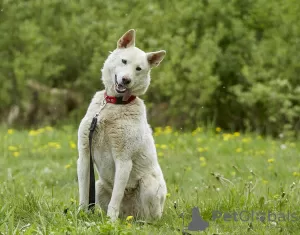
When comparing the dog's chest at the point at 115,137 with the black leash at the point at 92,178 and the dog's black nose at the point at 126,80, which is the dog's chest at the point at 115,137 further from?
the dog's black nose at the point at 126,80

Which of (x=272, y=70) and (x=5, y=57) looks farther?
(x=5, y=57)

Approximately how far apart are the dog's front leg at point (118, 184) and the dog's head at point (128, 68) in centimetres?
55

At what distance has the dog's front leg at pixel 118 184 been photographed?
4418 mm

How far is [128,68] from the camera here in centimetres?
447

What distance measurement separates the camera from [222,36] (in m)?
12.1

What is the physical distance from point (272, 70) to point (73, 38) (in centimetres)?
473

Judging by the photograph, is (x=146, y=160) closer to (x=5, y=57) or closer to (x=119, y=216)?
(x=119, y=216)

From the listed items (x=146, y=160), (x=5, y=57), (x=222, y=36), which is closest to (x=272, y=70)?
(x=222, y=36)

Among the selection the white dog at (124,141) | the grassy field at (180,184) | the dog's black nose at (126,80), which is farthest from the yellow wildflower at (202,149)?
the dog's black nose at (126,80)

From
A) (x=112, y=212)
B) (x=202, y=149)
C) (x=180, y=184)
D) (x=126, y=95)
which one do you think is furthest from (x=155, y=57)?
(x=202, y=149)

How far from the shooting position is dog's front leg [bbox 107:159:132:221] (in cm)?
442

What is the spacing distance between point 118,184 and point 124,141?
0.33 meters

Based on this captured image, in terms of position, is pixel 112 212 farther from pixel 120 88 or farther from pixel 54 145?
pixel 54 145

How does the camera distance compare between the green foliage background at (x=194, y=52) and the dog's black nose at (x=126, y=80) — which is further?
the green foliage background at (x=194, y=52)
